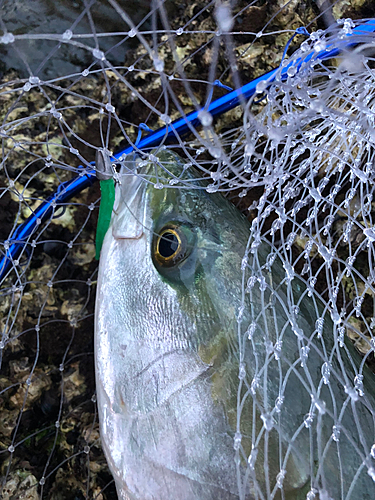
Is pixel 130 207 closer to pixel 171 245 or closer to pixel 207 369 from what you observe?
pixel 171 245

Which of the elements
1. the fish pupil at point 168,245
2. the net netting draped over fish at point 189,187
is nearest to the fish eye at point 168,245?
the fish pupil at point 168,245

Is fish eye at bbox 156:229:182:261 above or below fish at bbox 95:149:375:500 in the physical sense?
above

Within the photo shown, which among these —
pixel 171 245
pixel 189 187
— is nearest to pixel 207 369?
pixel 171 245

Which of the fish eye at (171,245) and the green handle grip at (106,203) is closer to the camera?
the fish eye at (171,245)

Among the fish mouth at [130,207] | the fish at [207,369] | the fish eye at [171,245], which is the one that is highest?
the fish mouth at [130,207]

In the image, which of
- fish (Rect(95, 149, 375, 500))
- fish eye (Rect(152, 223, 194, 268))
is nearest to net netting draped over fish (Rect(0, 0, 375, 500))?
fish (Rect(95, 149, 375, 500))

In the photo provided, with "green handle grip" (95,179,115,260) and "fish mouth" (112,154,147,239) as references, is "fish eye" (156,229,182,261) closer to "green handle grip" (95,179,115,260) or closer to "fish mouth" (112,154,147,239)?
"fish mouth" (112,154,147,239)

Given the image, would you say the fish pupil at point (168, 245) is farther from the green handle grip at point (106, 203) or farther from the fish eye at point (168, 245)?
the green handle grip at point (106, 203)

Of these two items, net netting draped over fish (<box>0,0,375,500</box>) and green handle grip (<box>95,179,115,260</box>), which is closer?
net netting draped over fish (<box>0,0,375,500</box>)
